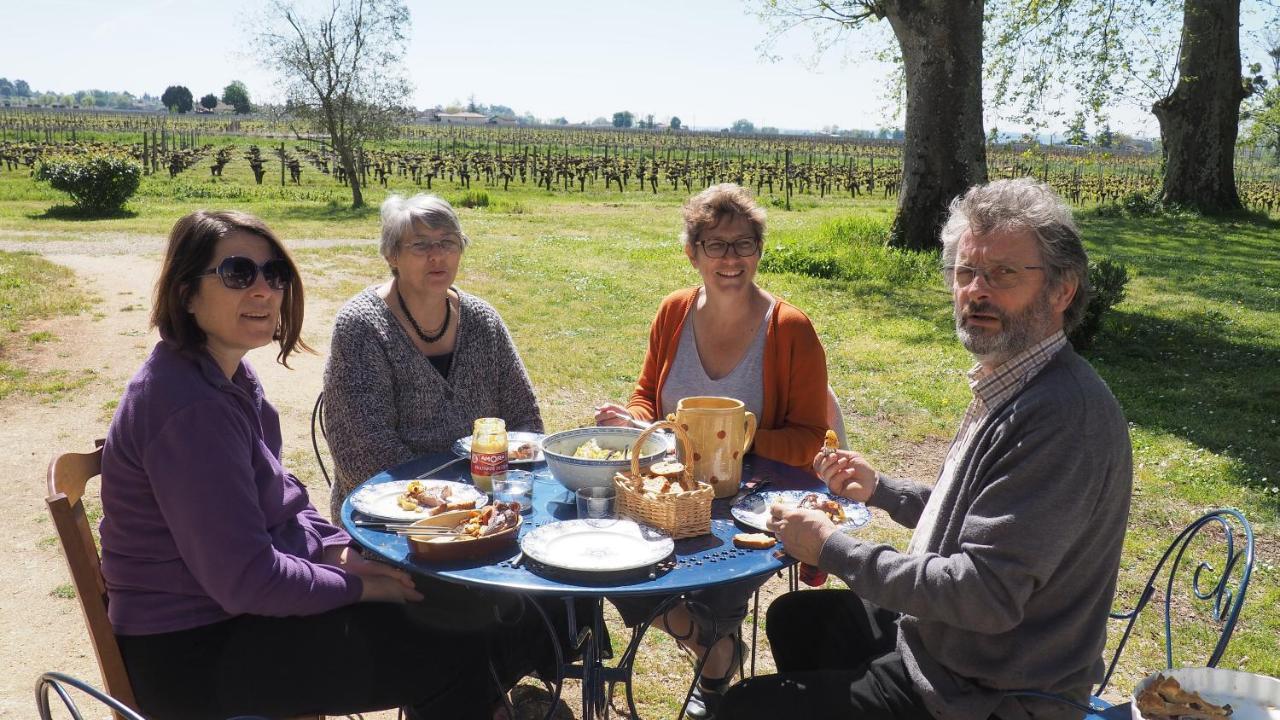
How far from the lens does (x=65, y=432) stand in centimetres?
639

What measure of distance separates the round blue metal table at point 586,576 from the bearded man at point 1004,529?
0.55 ft

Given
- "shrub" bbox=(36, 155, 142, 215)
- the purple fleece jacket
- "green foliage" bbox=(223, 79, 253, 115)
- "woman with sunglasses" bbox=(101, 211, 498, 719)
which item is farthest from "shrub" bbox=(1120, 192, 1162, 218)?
"green foliage" bbox=(223, 79, 253, 115)

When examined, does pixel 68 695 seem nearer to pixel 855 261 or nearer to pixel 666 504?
pixel 666 504

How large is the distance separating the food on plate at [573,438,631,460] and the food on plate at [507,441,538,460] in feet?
0.94

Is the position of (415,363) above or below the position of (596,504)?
above

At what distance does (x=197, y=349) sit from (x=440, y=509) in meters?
0.70

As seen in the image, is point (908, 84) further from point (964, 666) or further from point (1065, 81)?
point (964, 666)

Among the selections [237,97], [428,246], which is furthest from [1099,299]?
[237,97]

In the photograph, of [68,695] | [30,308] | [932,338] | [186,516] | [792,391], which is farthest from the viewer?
[30,308]

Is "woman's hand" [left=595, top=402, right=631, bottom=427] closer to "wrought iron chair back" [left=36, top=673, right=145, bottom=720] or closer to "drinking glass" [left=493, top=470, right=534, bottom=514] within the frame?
"drinking glass" [left=493, top=470, right=534, bottom=514]

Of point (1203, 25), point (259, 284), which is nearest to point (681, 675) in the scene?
point (259, 284)

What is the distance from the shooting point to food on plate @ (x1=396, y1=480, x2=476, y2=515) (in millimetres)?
2223

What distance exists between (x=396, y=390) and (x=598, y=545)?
4.41ft

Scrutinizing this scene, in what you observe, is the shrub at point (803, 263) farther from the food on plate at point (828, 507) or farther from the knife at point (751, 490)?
the food on plate at point (828, 507)
